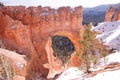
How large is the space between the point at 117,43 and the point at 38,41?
7.48 metres

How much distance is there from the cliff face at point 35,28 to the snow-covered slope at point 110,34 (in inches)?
110

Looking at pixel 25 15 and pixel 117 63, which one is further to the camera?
pixel 25 15

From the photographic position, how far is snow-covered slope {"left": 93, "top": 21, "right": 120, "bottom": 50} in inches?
1049

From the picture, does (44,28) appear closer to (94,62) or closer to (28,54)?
(28,54)

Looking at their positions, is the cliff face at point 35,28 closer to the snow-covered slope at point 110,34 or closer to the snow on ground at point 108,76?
the snow-covered slope at point 110,34

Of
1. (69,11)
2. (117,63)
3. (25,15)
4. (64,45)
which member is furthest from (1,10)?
(64,45)

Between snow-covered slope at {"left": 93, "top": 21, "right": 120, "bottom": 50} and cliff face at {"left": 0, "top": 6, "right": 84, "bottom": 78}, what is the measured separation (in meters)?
2.80

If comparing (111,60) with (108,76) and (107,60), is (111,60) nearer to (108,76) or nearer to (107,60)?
(107,60)

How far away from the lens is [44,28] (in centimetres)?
2809

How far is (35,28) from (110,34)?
7.77m

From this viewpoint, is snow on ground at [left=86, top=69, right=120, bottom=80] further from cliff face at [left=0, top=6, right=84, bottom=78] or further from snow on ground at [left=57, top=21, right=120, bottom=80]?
cliff face at [left=0, top=6, right=84, bottom=78]

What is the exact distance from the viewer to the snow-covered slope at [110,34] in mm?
26655

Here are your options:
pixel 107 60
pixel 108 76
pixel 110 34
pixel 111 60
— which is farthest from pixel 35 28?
pixel 108 76

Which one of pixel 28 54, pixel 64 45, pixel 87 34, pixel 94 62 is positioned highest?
pixel 87 34
